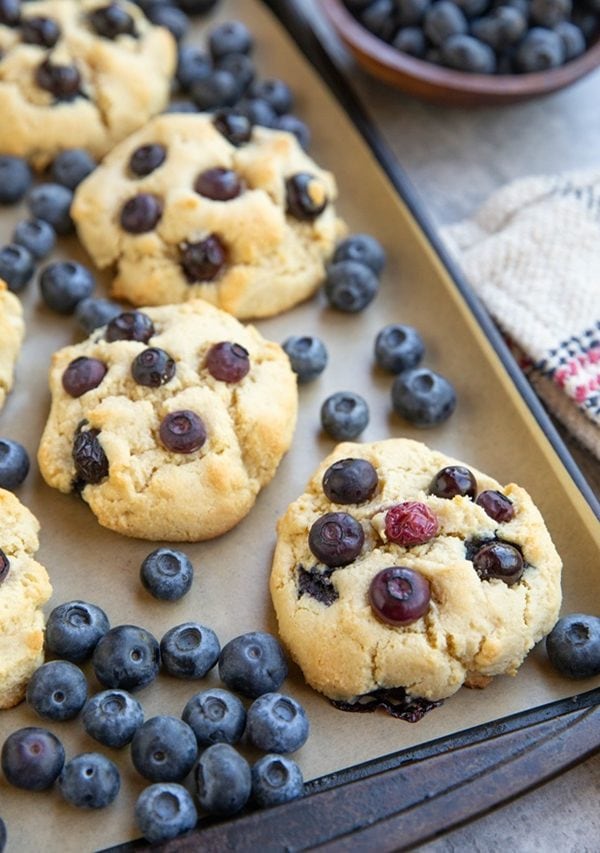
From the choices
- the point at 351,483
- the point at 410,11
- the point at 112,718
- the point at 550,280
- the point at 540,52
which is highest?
the point at 540,52

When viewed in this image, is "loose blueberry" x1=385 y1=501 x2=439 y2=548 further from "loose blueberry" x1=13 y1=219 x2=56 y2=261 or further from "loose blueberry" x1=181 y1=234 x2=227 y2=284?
"loose blueberry" x1=13 y1=219 x2=56 y2=261

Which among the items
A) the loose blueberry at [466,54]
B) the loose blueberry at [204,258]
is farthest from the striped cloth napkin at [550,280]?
the loose blueberry at [204,258]

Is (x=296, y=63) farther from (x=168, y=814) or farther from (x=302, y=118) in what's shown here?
(x=168, y=814)

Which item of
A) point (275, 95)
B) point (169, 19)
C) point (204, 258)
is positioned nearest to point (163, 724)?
point (204, 258)

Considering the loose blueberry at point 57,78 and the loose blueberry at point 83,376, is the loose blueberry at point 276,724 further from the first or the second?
the loose blueberry at point 57,78

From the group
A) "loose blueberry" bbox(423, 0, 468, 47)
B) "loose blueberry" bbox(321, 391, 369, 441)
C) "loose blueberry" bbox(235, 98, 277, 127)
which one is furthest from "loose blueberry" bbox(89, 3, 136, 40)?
"loose blueberry" bbox(321, 391, 369, 441)

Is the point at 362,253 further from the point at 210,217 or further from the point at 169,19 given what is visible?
the point at 169,19
